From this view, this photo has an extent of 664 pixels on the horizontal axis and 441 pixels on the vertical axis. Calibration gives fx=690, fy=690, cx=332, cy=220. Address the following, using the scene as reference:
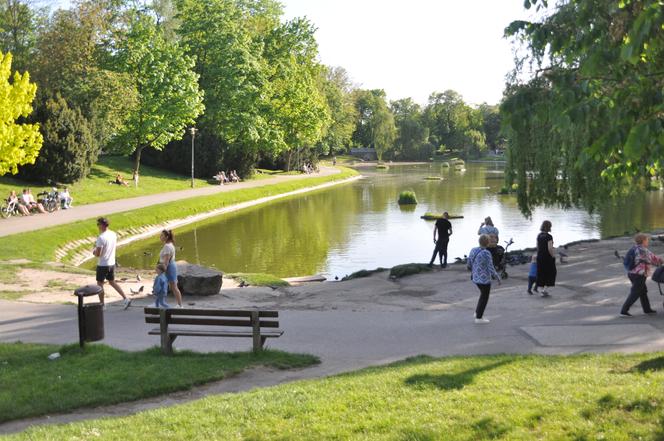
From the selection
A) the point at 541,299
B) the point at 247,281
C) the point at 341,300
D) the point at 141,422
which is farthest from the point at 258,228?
the point at 141,422

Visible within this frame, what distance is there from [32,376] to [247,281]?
36.3 feet

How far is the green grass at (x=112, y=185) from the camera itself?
3991 centimetres

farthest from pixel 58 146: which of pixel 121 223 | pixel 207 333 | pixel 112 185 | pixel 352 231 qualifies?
pixel 207 333

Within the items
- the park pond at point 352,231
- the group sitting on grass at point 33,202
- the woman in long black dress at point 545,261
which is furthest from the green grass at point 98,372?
the group sitting on grass at point 33,202

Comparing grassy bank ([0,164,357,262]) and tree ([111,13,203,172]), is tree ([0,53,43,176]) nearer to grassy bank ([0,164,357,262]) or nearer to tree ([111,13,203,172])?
grassy bank ([0,164,357,262])

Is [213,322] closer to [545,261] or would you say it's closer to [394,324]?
[394,324]

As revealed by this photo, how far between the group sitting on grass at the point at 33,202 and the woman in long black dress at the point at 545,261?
84.1ft

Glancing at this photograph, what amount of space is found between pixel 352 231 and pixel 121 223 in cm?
1153

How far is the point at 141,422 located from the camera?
7.20 metres

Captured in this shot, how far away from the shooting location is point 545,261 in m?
14.9

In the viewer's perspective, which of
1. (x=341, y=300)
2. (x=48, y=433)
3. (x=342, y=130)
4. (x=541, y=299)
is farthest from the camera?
(x=342, y=130)

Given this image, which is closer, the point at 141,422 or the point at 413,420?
the point at 413,420

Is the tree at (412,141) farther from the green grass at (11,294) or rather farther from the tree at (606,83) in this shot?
→ the tree at (606,83)

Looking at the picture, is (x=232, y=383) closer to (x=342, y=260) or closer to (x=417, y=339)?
(x=417, y=339)
